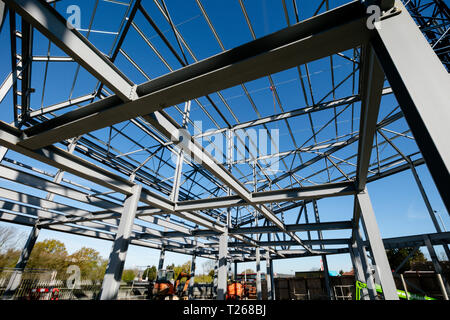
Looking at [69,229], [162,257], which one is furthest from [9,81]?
[162,257]

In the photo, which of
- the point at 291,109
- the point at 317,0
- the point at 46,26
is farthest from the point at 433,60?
the point at 291,109

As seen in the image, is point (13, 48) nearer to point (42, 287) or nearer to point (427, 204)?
point (42, 287)

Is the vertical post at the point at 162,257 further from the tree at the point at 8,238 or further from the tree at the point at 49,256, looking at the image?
the tree at the point at 8,238

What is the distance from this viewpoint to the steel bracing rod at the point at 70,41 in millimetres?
2877

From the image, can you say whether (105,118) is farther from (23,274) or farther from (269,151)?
(23,274)

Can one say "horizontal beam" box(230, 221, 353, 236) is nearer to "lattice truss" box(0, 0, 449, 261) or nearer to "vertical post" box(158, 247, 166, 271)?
"lattice truss" box(0, 0, 449, 261)

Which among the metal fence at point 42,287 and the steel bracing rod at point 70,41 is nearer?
the steel bracing rod at point 70,41

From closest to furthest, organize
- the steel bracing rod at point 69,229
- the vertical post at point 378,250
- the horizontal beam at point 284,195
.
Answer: the vertical post at point 378,250, the horizontal beam at point 284,195, the steel bracing rod at point 69,229

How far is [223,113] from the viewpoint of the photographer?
36.1 ft

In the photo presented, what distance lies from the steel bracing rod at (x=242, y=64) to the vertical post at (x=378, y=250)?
225 inches

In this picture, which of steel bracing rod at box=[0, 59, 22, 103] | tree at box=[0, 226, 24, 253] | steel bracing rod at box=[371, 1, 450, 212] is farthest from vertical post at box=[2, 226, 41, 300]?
Answer: steel bracing rod at box=[371, 1, 450, 212]

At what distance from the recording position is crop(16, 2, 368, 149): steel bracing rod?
2.80 meters

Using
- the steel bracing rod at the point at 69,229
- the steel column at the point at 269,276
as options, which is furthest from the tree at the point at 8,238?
the steel column at the point at 269,276
